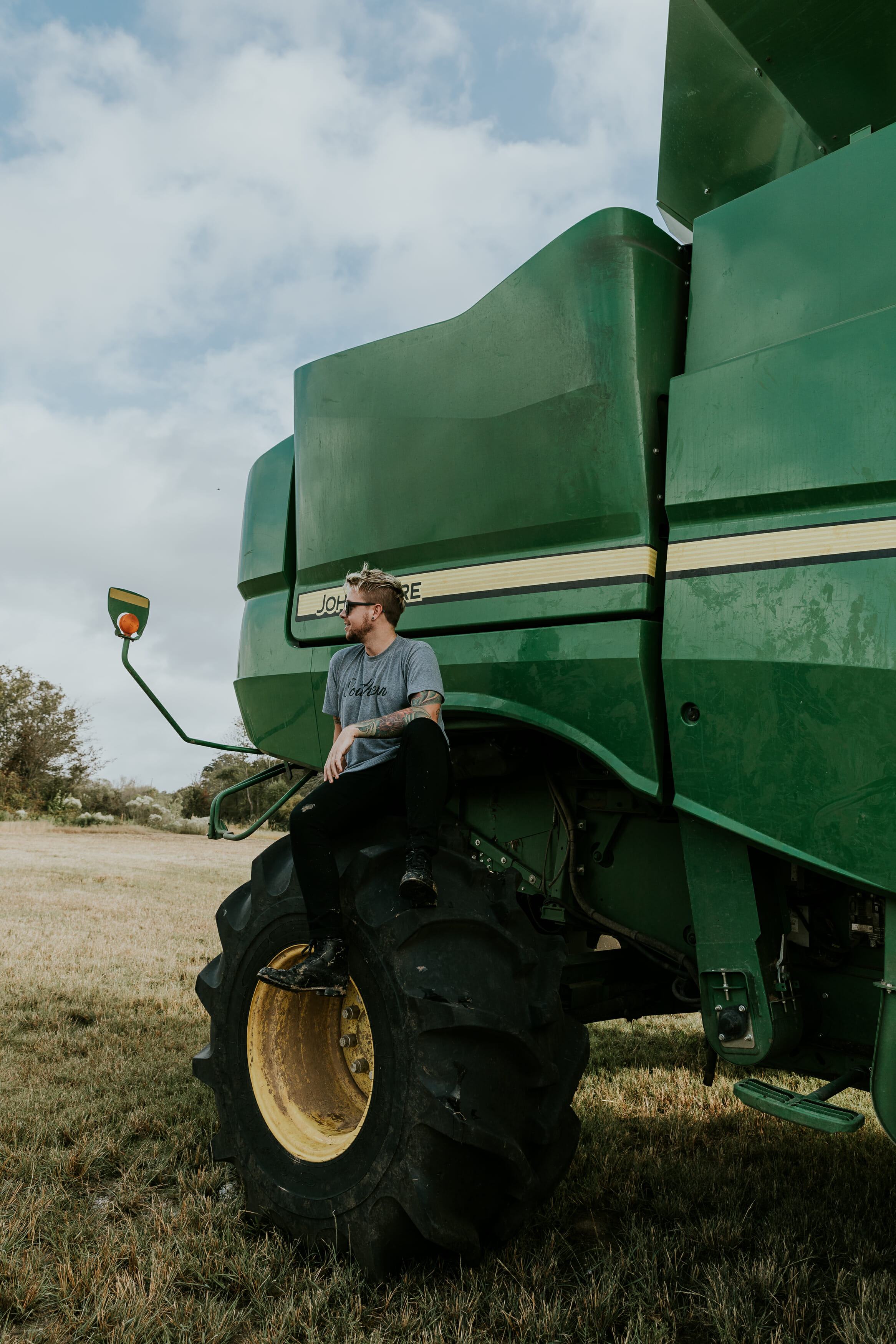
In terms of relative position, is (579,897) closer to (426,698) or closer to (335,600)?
(426,698)

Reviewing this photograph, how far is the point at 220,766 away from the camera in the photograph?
3409cm

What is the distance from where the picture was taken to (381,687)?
3.05m

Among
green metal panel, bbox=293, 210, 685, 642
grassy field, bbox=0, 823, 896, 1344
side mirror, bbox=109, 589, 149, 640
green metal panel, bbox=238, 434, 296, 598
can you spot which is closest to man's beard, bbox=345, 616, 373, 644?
green metal panel, bbox=293, 210, 685, 642

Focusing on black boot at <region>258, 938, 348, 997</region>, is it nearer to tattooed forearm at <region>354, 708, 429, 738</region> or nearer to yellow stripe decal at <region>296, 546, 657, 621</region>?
tattooed forearm at <region>354, 708, 429, 738</region>

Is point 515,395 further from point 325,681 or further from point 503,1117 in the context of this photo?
point 503,1117

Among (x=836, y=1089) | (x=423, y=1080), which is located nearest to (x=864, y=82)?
(x=836, y=1089)

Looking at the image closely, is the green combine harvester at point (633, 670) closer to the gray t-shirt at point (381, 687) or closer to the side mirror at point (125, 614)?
the gray t-shirt at point (381, 687)

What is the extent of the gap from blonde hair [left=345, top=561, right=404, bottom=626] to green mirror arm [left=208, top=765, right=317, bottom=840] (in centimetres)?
105

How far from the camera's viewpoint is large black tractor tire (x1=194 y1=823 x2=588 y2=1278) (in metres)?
2.46

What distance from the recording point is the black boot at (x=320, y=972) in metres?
2.62

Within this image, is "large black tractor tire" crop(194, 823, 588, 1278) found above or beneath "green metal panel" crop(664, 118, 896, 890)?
beneath

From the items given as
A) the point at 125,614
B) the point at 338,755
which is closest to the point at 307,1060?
the point at 338,755

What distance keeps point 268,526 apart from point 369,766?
1.51 metres

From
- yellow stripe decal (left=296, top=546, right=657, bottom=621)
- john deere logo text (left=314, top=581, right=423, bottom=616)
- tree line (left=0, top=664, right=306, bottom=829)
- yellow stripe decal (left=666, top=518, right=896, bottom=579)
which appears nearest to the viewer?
yellow stripe decal (left=666, top=518, right=896, bottom=579)
